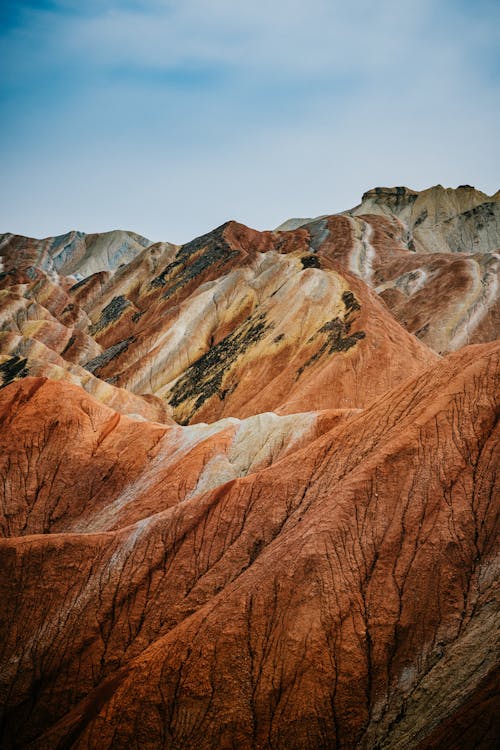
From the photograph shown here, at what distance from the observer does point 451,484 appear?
1952cm

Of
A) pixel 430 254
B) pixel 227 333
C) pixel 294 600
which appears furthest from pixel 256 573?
pixel 430 254

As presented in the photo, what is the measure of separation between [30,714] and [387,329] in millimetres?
44779

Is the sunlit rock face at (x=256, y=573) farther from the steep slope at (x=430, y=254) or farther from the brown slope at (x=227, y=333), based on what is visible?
the steep slope at (x=430, y=254)

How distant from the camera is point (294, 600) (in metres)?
18.9

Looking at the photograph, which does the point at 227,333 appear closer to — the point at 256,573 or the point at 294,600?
the point at 256,573

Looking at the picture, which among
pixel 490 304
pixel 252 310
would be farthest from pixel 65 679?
pixel 490 304

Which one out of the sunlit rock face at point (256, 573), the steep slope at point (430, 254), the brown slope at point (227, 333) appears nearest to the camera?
the sunlit rock face at point (256, 573)

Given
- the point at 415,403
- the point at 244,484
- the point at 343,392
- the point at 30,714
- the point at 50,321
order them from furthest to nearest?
the point at 50,321, the point at 343,392, the point at 244,484, the point at 415,403, the point at 30,714

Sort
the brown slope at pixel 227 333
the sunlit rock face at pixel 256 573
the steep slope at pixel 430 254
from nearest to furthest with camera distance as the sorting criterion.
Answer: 1. the sunlit rock face at pixel 256 573
2. the brown slope at pixel 227 333
3. the steep slope at pixel 430 254

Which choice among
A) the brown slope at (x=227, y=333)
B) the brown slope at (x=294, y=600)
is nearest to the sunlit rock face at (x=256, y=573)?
the brown slope at (x=294, y=600)

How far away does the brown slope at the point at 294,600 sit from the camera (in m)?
16.7

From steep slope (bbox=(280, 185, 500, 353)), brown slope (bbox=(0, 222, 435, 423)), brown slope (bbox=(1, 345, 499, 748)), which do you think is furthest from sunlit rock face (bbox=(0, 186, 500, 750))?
steep slope (bbox=(280, 185, 500, 353))

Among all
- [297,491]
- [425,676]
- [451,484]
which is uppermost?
[297,491]

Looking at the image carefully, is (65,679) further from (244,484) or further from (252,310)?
(252,310)
